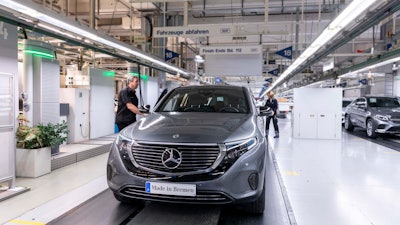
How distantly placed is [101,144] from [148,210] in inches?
163

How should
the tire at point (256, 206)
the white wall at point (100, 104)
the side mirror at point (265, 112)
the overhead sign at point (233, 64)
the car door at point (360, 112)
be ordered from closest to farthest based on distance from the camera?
the tire at point (256, 206) → the side mirror at point (265, 112) → the white wall at point (100, 104) → the overhead sign at point (233, 64) → the car door at point (360, 112)

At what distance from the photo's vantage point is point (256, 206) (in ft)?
9.77

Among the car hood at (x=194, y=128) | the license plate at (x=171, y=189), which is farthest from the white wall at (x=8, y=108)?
the license plate at (x=171, y=189)

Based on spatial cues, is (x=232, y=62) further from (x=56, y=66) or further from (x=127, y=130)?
(x=127, y=130)

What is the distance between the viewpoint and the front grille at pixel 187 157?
2.53m

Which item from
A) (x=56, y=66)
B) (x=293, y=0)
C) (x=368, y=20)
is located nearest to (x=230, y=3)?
(x=293, y=0)

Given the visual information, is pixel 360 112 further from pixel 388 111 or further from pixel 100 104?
pixel 100 104

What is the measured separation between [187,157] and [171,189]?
0.97 feet

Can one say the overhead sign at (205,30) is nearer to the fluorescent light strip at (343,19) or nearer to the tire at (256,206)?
the fluorescent light strip at (343,19)

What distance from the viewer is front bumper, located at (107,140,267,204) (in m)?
2.48

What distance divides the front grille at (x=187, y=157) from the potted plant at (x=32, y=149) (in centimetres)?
284

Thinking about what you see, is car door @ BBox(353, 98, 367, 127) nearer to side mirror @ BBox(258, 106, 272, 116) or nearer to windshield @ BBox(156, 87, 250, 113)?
side mirror @ BBox(258, 106, 272, 116)

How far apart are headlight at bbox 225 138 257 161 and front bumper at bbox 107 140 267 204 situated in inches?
1.4

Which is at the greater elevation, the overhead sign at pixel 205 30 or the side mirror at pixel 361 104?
the overhead sign at pixel 205 30
